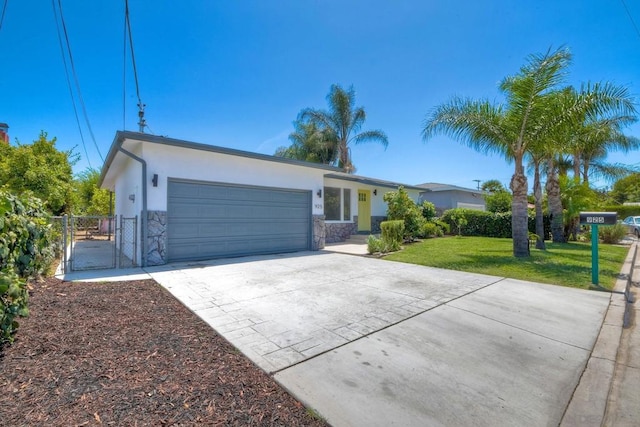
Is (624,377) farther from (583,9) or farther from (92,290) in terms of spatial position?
(583,9)

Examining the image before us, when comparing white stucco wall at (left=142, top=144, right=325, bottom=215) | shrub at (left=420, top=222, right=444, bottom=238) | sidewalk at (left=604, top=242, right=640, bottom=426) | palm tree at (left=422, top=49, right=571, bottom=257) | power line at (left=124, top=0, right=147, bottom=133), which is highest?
power line at (left=124, top=0, right=147, bottom=133)

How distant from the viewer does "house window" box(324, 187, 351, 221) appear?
546 inches

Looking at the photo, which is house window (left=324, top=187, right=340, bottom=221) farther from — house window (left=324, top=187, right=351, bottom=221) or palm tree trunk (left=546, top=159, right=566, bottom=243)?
palm tree trunk (left=546, top=159, right=566, bottom=243)

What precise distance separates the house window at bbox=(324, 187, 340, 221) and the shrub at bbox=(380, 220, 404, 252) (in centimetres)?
336

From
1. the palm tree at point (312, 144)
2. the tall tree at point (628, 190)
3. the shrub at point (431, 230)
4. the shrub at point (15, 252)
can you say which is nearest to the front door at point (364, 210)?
the shrub at point (431, 230)

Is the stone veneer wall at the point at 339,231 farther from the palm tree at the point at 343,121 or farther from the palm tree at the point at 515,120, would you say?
the palm tree at the point at 343,121

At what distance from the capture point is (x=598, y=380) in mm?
2574

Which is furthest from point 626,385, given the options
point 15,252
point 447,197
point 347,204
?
point 447,197

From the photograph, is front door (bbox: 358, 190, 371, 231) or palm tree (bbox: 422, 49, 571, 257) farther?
front door (bbox: 358, 190, 371, 231)

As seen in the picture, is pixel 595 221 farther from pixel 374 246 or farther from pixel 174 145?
pixel 174 145

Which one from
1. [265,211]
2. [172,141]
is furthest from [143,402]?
[265,211]

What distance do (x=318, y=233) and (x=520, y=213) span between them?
22.1 feet

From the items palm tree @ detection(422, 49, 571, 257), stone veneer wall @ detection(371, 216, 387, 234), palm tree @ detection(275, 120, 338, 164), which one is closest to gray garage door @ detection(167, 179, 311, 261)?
palm tree @ detection(422, 49, 571, 257)

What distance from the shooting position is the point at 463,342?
328cm
